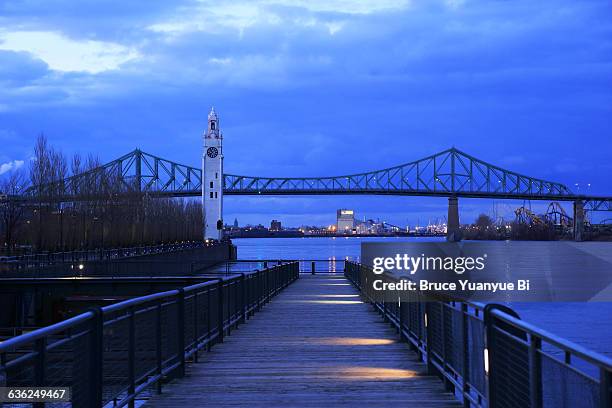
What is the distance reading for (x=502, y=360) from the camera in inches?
262

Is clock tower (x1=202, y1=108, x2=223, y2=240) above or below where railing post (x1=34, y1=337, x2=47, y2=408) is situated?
above

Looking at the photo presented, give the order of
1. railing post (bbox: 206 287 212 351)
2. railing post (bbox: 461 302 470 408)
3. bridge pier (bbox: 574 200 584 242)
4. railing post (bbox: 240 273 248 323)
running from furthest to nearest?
bridge pier (bbox: 574 200 584 242) < railing post (bbox: 240 273 248 323) < railing post (bbox: 206 287 212 351) < railing post (bbox: 461 302 470 408)

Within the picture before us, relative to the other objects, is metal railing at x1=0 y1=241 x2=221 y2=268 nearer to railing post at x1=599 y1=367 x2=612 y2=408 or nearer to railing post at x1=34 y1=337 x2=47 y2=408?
railing post at x1=34 y1=337 x2=47 y2=408

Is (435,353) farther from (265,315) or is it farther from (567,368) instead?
(265,315)

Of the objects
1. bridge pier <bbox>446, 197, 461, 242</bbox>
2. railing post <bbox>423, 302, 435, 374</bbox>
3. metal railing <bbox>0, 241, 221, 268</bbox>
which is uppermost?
bridge pier <bbox>446, 197, 461, 242</bbox>

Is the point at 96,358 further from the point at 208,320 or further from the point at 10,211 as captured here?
the point at 10,211

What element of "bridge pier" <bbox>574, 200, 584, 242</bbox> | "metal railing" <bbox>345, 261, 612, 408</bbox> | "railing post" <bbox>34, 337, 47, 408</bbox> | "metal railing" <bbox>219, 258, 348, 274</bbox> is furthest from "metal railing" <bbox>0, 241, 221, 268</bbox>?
"bridge pier" <bbox>574, 200, 584, 242</bbox>

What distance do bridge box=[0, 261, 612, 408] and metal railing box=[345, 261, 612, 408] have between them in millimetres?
11

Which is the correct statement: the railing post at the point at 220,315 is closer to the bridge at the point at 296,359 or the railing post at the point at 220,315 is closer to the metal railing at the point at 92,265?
the bridge at the point at 296,359

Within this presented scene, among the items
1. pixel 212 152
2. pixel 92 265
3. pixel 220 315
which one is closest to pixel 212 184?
pixel 212 152

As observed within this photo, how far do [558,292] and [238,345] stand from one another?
5252 cm

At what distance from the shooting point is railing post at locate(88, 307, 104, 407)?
6582 millimetres

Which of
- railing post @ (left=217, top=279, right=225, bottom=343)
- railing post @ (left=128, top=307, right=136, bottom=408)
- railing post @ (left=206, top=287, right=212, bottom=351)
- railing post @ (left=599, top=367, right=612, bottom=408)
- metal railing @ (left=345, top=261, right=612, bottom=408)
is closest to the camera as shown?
railing post @ (left=599, top=367, right=612, bottom=408)

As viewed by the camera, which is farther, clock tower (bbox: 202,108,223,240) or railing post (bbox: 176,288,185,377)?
clock tower (bbox: 202,108,223,240)
